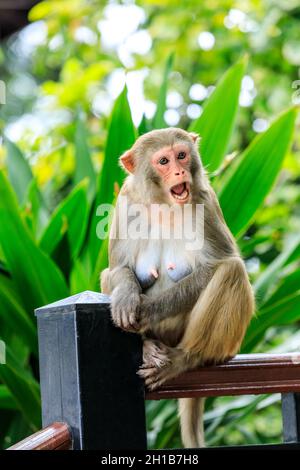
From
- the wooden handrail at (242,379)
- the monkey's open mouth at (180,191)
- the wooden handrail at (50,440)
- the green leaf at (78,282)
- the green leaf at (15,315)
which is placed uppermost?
the monkey's open mouth at (180,191)

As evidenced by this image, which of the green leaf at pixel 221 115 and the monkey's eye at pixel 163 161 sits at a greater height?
the green leaf at pixel 221 115

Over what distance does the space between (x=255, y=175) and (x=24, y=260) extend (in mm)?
812

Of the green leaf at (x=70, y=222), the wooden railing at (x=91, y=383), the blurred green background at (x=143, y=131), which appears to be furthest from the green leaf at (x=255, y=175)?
the wooden railing at (x=91, y=383)

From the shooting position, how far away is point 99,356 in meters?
1.18

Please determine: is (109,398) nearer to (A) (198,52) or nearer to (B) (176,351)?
(B) (176,351)

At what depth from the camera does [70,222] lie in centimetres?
245

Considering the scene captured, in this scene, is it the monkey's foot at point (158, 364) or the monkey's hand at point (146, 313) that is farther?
the monkey's hand at point (146, 313)

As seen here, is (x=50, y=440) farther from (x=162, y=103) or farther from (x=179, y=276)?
(x=162, y=103)

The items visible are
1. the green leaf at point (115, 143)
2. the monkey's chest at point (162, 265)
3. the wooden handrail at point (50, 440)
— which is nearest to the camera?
the wooden handrail at point (50, 440)

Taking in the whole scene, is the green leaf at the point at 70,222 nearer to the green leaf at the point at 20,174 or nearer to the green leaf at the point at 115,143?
the green leaf at the point at 115,143

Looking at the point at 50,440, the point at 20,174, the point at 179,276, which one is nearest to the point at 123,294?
the point at 179,276

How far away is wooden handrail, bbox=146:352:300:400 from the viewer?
131 cm

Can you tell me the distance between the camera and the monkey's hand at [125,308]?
1.26 metres

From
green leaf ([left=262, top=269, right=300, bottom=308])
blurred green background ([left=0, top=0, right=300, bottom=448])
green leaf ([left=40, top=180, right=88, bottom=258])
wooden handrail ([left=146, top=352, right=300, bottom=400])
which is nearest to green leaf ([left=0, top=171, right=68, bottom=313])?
blurred green background ([left=0, top=0, right=300, bottom=448])
